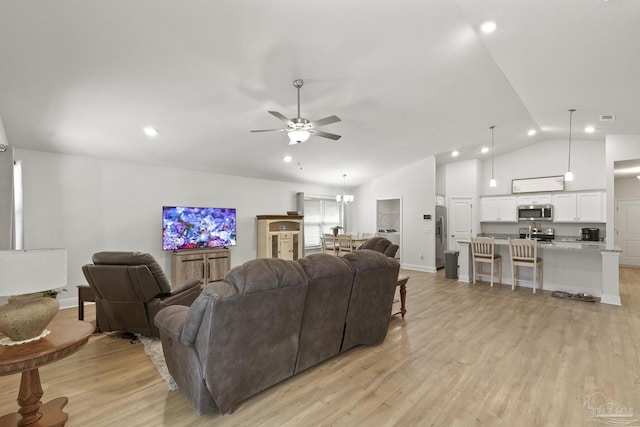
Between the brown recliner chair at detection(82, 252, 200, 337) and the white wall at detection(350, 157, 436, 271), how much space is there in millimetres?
6031

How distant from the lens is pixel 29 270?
63.3 inches

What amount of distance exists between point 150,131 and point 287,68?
2.36 m

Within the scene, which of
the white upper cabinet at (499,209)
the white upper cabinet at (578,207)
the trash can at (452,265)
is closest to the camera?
the white upper cabinet at (578,207)

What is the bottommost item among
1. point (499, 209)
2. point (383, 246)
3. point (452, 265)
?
point (452, 265)

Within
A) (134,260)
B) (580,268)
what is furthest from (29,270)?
(580,268)

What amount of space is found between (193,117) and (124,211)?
7.83 feet

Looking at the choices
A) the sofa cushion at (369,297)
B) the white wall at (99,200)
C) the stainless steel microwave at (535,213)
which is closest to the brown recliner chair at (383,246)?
the sofa cushion at (369,297)

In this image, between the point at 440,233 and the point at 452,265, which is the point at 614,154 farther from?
the point at 440,233

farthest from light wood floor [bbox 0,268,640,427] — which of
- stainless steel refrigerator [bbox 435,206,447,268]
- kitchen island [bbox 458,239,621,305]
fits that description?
stainless steel refrigerator [bbox 435,206,447,268]

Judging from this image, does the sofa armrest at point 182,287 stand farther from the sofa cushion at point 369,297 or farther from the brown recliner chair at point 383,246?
the brown recliner chair at point 383,246

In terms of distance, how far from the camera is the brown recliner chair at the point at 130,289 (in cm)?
306

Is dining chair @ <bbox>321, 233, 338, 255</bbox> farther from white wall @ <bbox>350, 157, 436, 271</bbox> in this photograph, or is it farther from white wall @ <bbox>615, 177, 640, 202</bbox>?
white wall @ <bbox>615, 177, 640, 202</bbox>

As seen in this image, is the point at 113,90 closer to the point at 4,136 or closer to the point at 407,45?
the point at 4,136

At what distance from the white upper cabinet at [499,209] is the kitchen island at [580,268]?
1726mm
